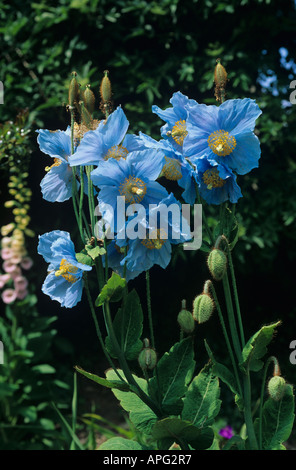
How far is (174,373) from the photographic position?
1027 mm

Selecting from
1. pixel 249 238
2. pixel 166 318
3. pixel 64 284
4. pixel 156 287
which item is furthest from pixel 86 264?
pixel 166 318

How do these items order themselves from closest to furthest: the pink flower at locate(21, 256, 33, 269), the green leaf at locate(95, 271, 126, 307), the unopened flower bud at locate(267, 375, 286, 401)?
1. the green leaf at locate(95, 271, 126, 307)
2. the unopened flower bud at locate(267, 375, 286, 401)
3. the pink flower at locate(21, 256, 33, 269)

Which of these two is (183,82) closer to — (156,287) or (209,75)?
(209,75)

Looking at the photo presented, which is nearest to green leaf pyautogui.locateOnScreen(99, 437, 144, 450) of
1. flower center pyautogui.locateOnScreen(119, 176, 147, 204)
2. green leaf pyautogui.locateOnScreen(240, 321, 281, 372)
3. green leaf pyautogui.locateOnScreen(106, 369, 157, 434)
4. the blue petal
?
green leaf pyautogui.locateOnScreen(106, 369, 157, 434)

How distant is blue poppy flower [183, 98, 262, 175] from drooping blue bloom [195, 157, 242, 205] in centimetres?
2

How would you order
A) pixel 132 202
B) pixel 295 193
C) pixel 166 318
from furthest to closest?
pixel 166 318, pixel 295 193, pixel 132 202

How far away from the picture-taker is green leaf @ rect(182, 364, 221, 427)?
0.99 meters

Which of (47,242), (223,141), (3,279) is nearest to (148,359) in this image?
(47,242)

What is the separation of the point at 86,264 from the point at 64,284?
10 cm

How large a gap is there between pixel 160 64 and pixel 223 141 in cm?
174

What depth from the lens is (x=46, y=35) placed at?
97.7 inches

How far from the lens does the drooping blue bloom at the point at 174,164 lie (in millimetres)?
969

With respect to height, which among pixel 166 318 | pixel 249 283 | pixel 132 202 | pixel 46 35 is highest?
pixel 46 35

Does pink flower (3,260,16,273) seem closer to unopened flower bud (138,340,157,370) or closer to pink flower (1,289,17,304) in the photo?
pink flower (1,289,17,304)
